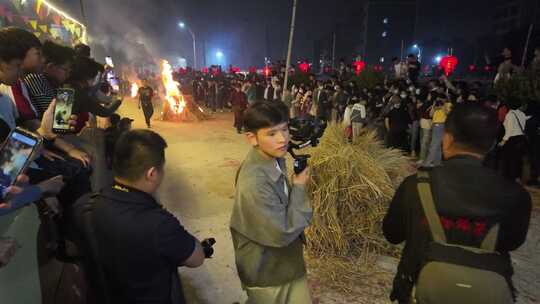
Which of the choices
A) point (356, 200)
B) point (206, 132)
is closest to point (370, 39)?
point (206, 132)

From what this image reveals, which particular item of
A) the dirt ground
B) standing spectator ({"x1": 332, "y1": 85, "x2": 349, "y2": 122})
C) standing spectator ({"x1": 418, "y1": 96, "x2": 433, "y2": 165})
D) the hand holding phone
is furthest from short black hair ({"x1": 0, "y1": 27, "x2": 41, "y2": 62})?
standing spectator ({"x1": 332, "y1": 85, "x2": 349, "y2": 122})

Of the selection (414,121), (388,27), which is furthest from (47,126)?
(388,27)

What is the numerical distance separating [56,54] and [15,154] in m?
2.19

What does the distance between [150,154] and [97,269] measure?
0.59m

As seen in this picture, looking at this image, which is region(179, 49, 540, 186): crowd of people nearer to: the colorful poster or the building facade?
the colorful poster

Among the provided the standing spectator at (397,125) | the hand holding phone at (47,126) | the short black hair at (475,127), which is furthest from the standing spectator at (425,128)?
the hand holding phone at (47,126)

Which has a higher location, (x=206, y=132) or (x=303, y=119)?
(x=303, y=119)

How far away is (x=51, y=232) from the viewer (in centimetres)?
226

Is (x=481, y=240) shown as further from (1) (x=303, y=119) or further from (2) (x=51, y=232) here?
(2) (x=51, y=232)

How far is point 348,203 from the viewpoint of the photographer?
4.26 m

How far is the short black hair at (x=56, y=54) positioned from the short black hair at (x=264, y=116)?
268 cm

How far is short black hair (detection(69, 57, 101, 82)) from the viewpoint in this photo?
169 inches

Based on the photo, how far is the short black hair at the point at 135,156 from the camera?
1.68 meters

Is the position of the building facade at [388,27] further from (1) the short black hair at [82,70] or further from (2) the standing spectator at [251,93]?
(1) the short black hair at [82,70]
